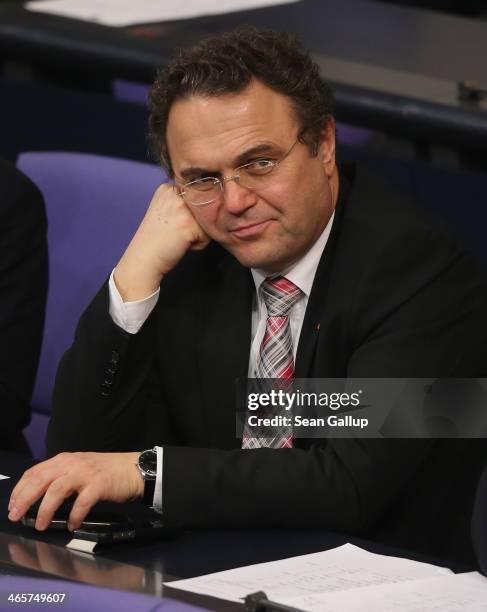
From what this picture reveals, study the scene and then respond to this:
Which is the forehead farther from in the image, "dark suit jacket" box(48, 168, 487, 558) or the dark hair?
"dark suit jacket" box(48, 168, 487, 558)

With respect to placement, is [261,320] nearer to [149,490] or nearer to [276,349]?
[276,349]

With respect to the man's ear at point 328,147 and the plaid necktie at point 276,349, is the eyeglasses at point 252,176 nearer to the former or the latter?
the man's ear at point 328,147

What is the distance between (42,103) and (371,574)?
2.90 meters

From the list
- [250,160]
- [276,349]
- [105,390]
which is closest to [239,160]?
[250,160]

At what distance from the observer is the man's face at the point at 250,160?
2.34 meters

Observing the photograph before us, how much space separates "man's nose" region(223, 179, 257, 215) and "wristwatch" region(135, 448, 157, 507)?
0.44 m

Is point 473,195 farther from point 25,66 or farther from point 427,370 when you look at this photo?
point 25,66

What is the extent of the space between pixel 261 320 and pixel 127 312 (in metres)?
0.25

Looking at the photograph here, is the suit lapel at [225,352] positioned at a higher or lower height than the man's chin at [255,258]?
lower

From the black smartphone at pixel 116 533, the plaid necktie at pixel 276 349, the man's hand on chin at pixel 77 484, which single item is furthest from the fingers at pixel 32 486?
the plaid necktie at pixel 276 349

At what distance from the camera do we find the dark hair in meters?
2.37

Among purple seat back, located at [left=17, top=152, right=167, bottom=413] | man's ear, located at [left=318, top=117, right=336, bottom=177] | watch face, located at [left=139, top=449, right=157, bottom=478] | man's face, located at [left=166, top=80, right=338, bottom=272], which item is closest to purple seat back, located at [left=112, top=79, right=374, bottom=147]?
purple seat back, located at [left=17, top=152, right=167, bottom=413]

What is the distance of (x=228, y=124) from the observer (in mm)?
2340

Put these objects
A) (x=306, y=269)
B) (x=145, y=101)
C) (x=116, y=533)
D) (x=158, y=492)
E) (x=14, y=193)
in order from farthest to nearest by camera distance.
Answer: (x=145, y=101)
(x=14, y=193)
(x=306, y=269)
(x=158, y=492)
(x=116, y=533)
